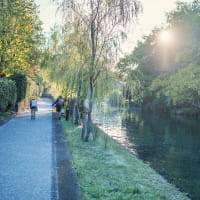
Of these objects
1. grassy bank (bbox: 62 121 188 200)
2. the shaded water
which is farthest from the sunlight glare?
grassy bank (bbox: 62 121 188 200)

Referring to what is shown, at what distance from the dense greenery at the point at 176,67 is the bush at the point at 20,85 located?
1007 cm

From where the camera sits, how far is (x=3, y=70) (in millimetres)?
33656

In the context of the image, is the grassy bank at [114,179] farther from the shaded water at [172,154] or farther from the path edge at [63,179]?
the shaded water at [172,154]

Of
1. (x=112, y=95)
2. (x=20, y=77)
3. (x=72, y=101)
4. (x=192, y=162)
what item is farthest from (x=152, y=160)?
(x=20, y=77)

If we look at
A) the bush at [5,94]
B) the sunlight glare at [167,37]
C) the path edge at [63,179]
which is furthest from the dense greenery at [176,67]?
the bush at [5,94]

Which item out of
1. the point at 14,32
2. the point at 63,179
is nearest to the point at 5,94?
the point at 14,32

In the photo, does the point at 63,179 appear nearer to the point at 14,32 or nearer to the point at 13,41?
the point at 14,32

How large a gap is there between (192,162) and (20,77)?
2477 cm

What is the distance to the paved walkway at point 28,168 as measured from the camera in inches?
380

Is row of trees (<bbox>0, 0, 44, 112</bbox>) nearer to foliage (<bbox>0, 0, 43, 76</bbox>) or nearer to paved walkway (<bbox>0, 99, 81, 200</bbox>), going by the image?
foliage (<bbox>0, 0, 43, 76</bbox>)

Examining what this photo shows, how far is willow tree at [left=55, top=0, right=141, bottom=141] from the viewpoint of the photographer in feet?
60.6

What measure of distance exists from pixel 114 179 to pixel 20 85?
2945cm

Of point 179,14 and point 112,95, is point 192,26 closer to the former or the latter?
point 179,14

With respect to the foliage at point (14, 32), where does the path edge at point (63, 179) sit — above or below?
below
